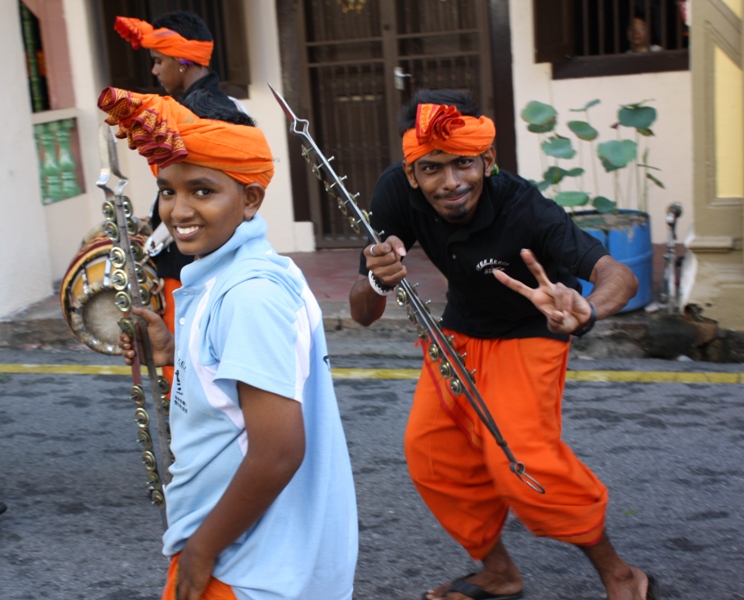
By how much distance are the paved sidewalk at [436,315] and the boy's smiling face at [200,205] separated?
3.98 m

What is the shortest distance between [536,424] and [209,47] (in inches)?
90.5

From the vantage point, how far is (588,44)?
7691 millimetres

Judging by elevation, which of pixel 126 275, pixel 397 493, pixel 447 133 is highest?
pixel 447 133

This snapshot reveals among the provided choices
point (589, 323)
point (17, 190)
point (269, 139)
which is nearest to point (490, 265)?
point (589, 323)

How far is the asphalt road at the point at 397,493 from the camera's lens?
11.8 feet

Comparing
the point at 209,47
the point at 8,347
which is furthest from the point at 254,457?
the point at 8,347

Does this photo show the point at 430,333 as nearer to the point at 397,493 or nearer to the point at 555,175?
the point at 397,493

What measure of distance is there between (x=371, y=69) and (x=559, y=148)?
2247 mm

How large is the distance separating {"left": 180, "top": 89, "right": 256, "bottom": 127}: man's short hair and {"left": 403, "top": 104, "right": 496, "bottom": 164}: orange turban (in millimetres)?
936

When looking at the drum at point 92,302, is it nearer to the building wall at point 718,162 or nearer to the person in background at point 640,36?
the building wall at point 718,162

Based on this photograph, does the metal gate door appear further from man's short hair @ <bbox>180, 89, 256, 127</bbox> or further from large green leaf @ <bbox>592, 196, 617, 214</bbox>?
man's short hair @ <bbox>180, 89, 256, 127</bbox>

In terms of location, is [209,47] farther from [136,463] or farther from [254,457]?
[254,457]

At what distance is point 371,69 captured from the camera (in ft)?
27.0

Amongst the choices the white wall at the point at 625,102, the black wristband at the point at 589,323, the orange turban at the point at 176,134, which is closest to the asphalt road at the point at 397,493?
the black wristband at the point at 589,323
